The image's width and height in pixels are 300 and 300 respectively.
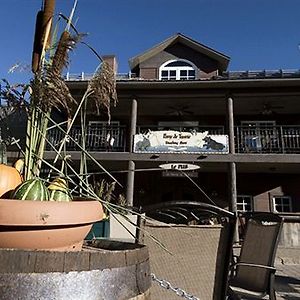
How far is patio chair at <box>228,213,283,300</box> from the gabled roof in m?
12.2

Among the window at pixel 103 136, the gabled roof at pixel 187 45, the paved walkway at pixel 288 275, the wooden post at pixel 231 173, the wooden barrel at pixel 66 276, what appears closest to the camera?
the wooden barrel at pixel 66 276

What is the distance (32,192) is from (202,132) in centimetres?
1011

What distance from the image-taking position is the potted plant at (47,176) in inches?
40.3

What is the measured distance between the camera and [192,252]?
6.57 ft

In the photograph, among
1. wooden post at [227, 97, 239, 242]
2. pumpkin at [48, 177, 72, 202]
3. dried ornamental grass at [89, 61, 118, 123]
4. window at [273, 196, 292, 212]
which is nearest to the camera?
pumpkin at [48, 177, 72, 202]

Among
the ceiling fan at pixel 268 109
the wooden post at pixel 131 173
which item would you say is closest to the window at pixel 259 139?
the ceiling fan at pixel 268 109

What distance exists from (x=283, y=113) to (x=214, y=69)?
3.62 metres

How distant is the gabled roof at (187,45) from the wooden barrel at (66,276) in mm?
14083

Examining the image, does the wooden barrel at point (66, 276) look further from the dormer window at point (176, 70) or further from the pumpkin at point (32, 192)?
the dormer window at point (176, 70)

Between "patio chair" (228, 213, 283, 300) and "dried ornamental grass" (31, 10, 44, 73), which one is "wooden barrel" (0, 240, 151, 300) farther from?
"patio chair" (228, 213, 283, 300)

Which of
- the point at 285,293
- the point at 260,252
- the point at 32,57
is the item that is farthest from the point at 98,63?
the point at 285,293

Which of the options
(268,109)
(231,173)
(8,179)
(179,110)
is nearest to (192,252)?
(8,179)

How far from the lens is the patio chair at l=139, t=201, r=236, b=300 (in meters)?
1.94

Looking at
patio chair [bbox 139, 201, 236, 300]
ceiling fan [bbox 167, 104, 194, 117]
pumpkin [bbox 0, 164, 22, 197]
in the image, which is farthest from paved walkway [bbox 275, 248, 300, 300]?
ceiling fan [bbox 167, 104, 194, 117]
